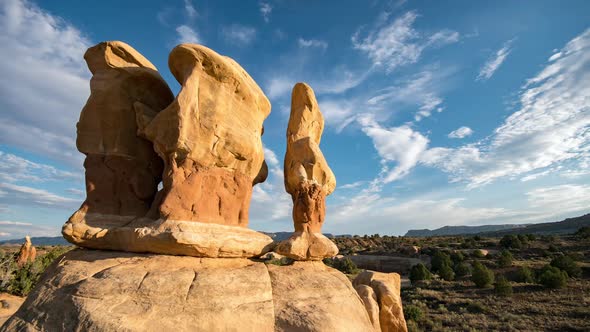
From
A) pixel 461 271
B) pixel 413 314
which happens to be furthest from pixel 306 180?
pixel 461 271

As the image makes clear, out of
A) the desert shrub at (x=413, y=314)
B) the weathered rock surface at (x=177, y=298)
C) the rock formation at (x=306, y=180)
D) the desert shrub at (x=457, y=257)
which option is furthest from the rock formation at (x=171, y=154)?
the desert shrub at (x=457, y=257)

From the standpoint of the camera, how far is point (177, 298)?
203 inches

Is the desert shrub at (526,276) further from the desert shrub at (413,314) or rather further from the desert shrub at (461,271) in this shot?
the desert shrub at (413,314)

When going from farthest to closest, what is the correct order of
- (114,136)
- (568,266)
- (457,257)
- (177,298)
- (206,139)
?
(457,257)
(568,266)
(114,136)
(206,139)
(177,298)

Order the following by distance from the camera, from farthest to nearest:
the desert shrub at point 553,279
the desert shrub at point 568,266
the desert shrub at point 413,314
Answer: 1. the desert shrub at point 568,266
2. the desert shrub at point 553,279
3. the desert shrub at point 413,314

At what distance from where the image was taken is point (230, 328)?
5055 millimetres

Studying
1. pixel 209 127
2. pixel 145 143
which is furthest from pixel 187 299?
pixel 145 143

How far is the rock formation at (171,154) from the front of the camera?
6559 millimetres

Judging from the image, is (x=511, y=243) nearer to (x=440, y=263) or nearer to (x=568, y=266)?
→ (x=440, y=263)

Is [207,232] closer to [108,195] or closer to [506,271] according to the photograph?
[108,195]

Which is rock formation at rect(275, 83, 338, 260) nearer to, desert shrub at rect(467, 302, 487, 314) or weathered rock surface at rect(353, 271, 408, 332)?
weathered rock surface at rect(353, 271, 408, 332)

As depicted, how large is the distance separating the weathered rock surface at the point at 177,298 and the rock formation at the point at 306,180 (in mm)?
1038

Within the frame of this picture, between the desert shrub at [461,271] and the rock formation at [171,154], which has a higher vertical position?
the rock formation at [171,154]

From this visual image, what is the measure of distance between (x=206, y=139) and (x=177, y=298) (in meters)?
3.19
